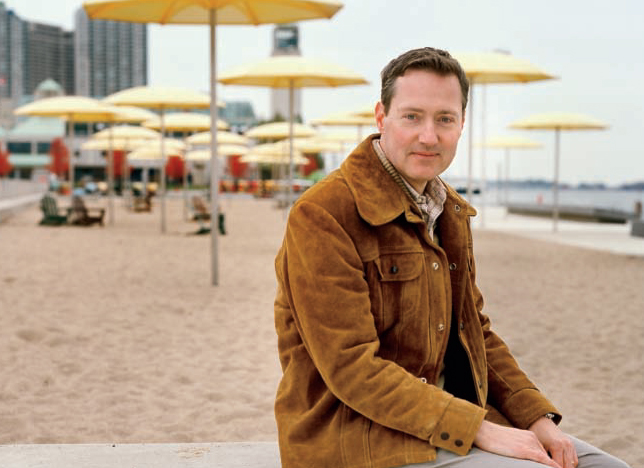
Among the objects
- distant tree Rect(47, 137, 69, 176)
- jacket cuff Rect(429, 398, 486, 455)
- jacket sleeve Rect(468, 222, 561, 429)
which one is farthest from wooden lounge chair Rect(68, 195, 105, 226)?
distant tree Rect(47, 137, 69, 176)

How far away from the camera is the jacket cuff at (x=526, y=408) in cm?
219

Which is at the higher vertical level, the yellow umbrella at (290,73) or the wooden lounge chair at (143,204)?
the yellow umbrella at (290,73)

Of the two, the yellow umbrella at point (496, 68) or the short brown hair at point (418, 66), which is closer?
the short brown hair at point (418, 66)

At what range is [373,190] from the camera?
6.38ft

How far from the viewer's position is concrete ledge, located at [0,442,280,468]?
2.69 meters

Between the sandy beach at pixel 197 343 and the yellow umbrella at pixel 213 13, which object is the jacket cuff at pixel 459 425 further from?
the yellow umbrella at pixel 213 13

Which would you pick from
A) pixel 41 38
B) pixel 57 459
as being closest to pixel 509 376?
pixel 57 459

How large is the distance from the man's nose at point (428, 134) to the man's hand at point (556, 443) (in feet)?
2.61

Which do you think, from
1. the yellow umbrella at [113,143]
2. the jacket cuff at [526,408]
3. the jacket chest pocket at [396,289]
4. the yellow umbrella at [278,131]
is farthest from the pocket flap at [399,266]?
the yellow umbrella at [113,143]

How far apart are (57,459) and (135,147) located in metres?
30.7

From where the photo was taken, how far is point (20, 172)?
93.3 m

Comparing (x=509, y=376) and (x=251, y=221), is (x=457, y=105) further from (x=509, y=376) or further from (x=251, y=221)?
(x=251, y=221)

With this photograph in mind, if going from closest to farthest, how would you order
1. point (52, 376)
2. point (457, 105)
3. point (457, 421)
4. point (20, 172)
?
point (457, 421)
point (457, 105)
point (52, 376)
point (20, 172)

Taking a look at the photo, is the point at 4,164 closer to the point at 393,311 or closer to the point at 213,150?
the point at 213,150
